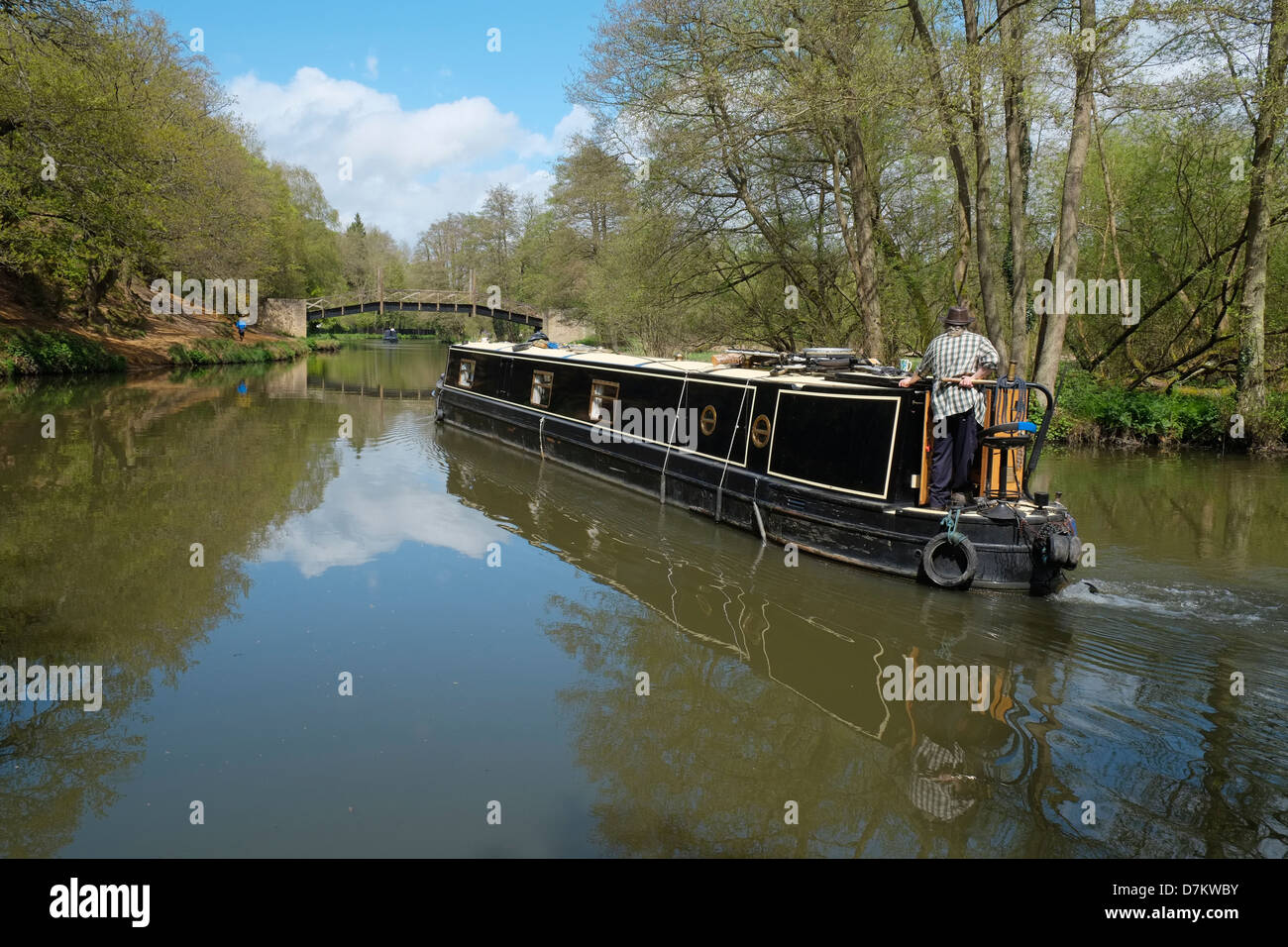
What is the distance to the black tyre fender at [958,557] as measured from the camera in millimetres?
6805

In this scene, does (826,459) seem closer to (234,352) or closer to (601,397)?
(601,397)

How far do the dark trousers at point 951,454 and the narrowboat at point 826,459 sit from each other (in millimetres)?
78

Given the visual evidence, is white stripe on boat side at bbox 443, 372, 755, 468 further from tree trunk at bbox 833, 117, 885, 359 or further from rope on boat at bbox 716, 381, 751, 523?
tree trunk at bbox 833, 117, 885, 359

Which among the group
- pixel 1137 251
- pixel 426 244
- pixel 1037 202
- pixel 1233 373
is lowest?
pixel 1233 373

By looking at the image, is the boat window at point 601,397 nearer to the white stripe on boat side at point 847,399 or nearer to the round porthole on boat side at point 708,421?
the round porthole on boat side at point 708,421

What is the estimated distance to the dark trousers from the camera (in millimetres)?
7016

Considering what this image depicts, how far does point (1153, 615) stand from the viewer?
6285mm

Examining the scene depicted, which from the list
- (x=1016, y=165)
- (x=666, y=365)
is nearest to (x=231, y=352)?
(x=666, y=365)

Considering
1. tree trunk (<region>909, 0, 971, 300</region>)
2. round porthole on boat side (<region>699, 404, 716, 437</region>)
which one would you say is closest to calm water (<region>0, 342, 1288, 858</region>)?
round porthole on boat side (<region>699, 404, 716, 437</region>)

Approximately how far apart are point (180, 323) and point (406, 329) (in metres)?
27.5

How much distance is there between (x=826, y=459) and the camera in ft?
25.9

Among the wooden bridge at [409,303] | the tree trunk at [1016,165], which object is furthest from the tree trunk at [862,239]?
the wooden bridge at [409,303]
